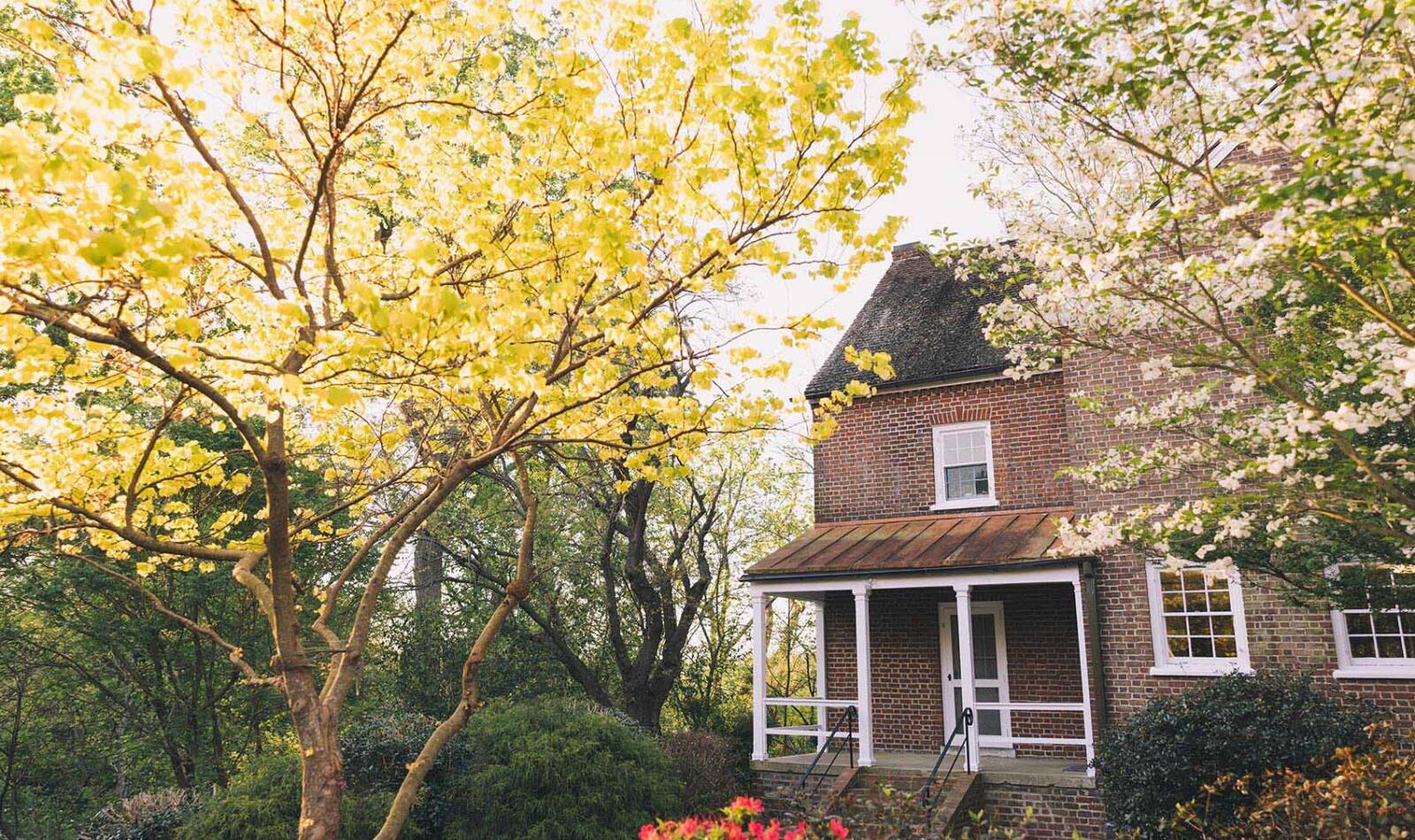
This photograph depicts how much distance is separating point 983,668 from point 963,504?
2.57 meters

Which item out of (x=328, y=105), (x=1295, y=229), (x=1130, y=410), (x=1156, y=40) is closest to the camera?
(x=1295, y=229)

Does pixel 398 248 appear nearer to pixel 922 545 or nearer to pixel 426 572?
pixel 922 545

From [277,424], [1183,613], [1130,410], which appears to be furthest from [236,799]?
[1183,613]

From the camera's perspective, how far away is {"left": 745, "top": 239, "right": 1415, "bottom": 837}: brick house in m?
11.4

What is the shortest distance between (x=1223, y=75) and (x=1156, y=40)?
72cm

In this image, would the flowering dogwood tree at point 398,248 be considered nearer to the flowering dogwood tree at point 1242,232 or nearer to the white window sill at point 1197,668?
the flowering dogwood tree at point 1242,232


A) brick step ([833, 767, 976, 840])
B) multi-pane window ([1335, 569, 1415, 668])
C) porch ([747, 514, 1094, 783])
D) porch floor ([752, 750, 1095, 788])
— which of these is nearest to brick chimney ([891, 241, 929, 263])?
porch ([747, 514, 1094, 783])

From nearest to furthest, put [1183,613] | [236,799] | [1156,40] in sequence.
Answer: [1156,40] < [236,799] < [1183,613]

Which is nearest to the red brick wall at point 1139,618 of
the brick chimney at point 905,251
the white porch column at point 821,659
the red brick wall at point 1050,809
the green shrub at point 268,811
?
the red brick wall at point 1050,809

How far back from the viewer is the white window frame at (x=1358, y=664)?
34.7ft

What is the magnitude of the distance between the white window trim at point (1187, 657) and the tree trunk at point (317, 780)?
10358mm

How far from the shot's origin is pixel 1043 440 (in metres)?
14.4

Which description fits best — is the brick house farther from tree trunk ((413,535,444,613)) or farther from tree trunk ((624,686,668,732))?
tree trunk ((413,535,444,613))

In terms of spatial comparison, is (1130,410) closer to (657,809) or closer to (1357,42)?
(1357,42)
